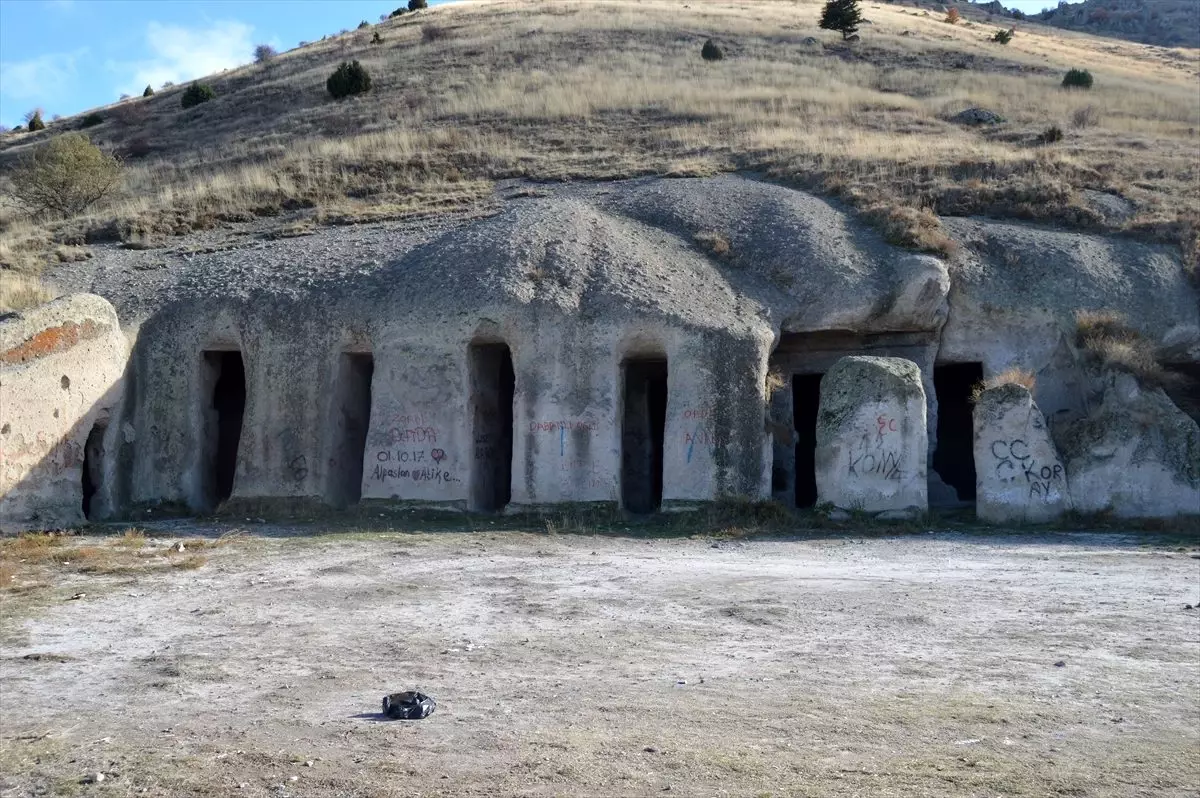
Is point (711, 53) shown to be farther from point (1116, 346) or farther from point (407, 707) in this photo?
point (407, 707)

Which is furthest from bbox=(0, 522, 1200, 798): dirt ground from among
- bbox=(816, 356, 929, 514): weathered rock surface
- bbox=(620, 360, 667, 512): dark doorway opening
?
bbox=(620, 360, 667, 512): dark doorway opening

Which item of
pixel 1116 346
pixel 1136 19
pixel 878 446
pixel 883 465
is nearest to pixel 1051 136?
pixel 1116 346

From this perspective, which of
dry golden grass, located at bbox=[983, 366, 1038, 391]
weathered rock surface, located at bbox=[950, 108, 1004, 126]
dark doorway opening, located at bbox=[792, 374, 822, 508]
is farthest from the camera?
weathered rock surface, located at bbox=[950, 108, 1004, 126]

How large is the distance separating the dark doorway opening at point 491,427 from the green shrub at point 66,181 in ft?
46.1

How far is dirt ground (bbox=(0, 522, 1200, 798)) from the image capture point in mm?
7125

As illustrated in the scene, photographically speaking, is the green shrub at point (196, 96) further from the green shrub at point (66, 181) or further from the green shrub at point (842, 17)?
the green shrub at point (842, 17)

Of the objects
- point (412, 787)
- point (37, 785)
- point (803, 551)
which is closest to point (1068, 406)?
point (803, 551)

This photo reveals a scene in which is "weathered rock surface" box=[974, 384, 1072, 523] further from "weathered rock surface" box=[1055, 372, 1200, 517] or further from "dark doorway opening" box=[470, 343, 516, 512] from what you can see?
"dark doorway opening" box=[470, 343, 516, 512]

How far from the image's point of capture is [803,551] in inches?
591

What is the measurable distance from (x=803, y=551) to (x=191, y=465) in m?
9.73

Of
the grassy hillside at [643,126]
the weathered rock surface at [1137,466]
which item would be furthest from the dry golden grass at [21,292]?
the weathered rock surface at [1137,466]

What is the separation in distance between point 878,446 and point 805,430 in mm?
5113

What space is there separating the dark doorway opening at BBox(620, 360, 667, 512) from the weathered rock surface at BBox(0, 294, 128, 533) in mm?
7951

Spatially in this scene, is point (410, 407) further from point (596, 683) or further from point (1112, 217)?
point (1112, 217)
